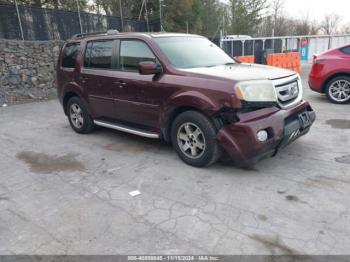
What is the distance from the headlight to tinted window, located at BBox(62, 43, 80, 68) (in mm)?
3584

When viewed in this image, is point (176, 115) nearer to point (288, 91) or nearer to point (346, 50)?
point (288, 91)

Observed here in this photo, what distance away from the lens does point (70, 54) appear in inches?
242

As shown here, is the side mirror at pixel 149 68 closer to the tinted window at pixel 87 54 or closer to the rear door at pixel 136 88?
the rear door at pixel 136 88

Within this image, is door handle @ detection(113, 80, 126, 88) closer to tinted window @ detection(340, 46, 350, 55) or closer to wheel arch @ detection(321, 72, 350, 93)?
wheel arch @ detection(321, 72, 350, 93)

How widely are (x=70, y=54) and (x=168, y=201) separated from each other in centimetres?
403

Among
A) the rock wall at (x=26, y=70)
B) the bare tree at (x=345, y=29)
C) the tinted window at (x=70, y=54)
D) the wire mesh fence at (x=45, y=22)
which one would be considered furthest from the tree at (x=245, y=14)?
the tinted window at (x=70, y=54)

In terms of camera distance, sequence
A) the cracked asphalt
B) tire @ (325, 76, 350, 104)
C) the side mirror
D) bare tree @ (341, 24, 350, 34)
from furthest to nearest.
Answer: bare tree @ (341, 24, 350, 34) < tire @ (325, 76, 350, 104) < the side mirror < the cracked asphalt

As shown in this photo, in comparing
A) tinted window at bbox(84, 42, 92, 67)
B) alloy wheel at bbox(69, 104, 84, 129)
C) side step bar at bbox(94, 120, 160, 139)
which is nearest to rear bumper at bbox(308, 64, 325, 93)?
side step bar at bbox(94, 120, 160, 139)

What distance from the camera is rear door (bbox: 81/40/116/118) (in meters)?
5.22

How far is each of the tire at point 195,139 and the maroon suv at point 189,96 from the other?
0.04 feet

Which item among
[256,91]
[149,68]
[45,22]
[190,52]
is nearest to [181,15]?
[45,22]

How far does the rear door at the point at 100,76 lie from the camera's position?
522cm

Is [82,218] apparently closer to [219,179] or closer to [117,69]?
[219,179]

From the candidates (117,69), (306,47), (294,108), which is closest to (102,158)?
(117,69)
